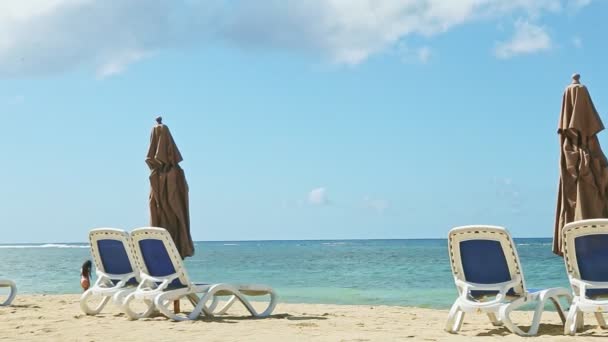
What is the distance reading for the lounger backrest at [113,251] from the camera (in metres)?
8.35

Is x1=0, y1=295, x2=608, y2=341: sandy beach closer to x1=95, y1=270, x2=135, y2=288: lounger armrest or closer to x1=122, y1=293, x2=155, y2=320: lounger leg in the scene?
x1=122, y1=293, x2=155, y2=320: lounger leg

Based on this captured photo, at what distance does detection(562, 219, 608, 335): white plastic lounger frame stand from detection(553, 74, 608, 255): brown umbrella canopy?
1.85 ft

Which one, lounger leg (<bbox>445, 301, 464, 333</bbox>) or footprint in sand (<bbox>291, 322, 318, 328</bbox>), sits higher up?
lounger leg (<bbox>445, 301, 464, 333</bbox>)

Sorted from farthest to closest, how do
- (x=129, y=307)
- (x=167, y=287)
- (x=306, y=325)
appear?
(x=129, y=307), (x=167, y=287), (x=306, y=325)

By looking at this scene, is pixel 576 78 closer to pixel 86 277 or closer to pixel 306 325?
pixel 306 325

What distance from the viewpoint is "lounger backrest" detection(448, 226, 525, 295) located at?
6.47m

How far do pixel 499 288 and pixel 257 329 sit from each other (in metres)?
2.27

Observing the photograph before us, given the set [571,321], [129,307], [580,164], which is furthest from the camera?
[129,307]

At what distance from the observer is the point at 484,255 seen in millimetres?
6602

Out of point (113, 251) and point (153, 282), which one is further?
point (113, 251)

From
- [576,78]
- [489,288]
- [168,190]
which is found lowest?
[489,288]

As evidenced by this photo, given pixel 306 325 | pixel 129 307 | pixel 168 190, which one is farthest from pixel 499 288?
pixel 168 190

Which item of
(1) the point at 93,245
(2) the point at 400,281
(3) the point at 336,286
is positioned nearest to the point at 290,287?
(3) the point at 336,286

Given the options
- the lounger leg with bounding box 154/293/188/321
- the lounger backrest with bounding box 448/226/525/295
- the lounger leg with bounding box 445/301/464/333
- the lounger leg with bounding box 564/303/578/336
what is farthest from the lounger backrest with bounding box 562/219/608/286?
the lounger leg with bounding box 154/293/188/321
